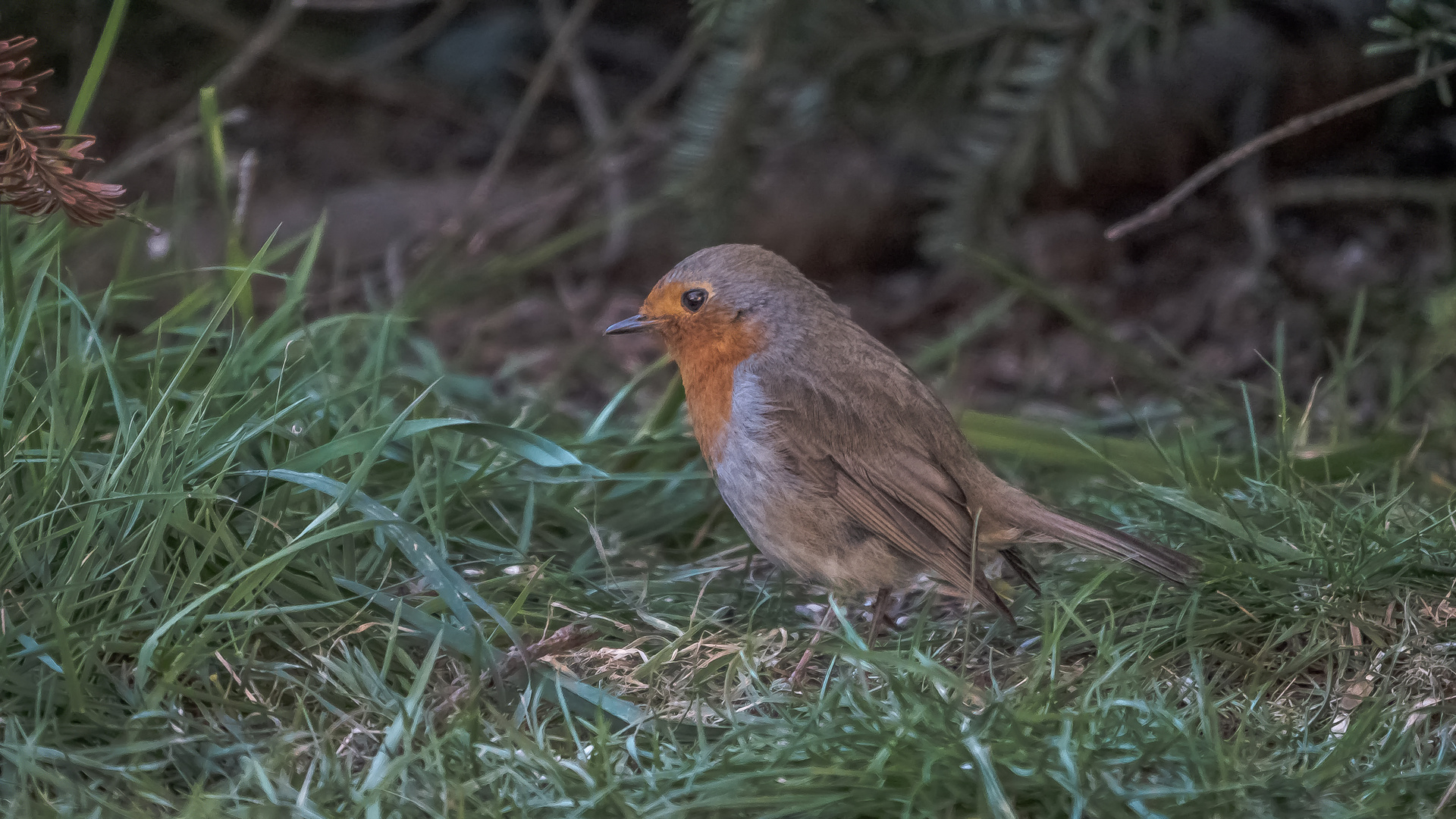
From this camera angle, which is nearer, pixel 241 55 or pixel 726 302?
pixel 726 302

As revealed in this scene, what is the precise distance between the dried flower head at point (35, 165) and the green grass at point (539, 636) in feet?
1.03

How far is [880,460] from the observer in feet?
9.59

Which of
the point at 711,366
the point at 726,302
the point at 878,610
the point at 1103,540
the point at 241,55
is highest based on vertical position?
the point at 241,55

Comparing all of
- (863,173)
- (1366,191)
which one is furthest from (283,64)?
(1366,191)

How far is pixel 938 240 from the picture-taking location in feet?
14.1

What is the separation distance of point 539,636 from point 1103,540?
1215mm

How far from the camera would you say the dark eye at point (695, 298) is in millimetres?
3121

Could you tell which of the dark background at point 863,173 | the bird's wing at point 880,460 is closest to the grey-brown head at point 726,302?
the bird's wing at point 880,460

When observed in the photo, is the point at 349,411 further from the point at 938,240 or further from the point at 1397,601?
the point at 1397,601

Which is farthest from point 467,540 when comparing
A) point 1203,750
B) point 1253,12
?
point 1253,12

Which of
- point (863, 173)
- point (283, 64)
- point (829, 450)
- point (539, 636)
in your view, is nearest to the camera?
point (539, 636)

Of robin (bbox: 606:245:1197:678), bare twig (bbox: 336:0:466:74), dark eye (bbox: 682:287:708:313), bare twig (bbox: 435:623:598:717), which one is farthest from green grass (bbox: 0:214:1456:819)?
bare twig (bbox: 336:0:466:74)

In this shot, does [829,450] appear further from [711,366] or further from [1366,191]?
[1366,191]

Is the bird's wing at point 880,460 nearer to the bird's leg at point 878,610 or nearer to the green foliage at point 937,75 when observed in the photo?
the bird's leg at point 878,610
